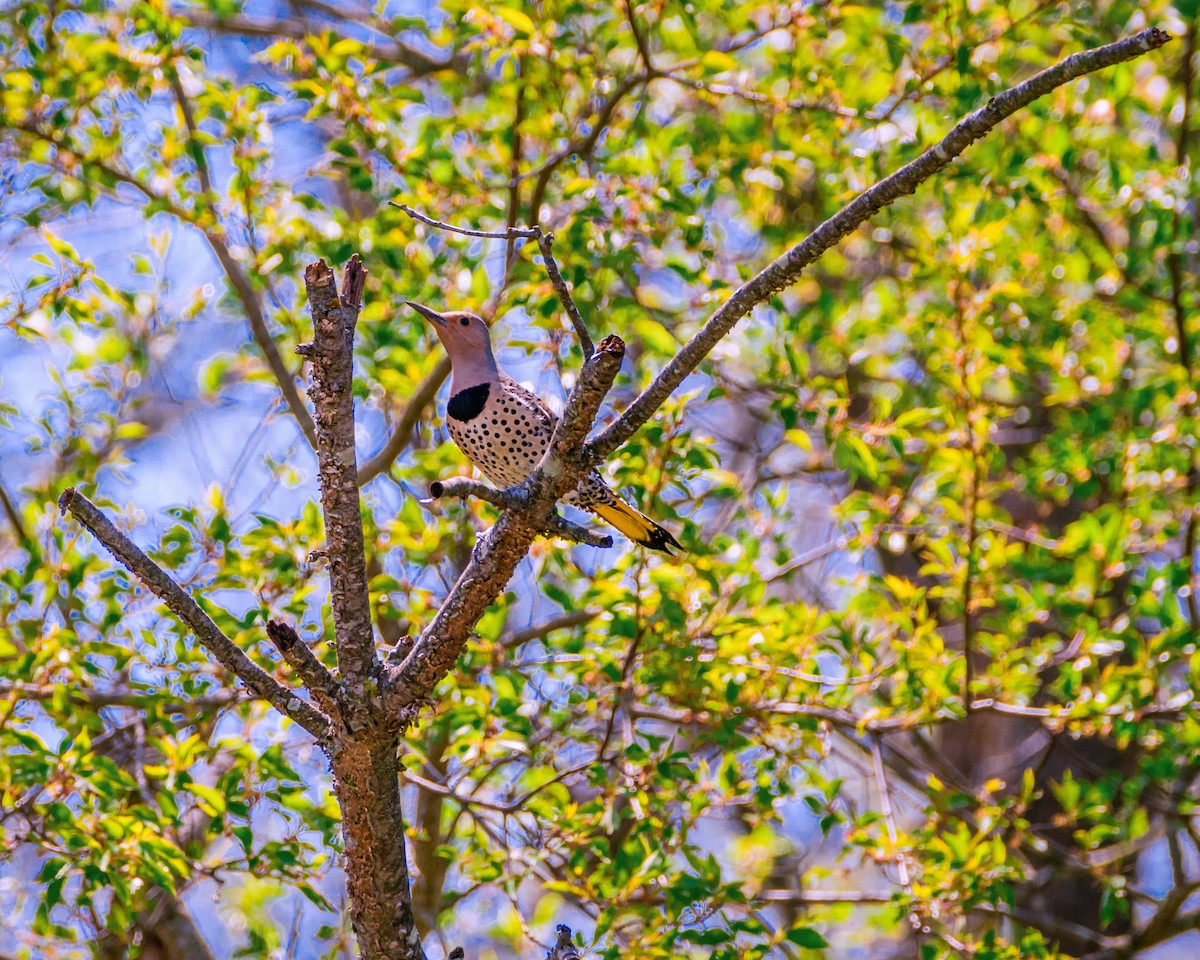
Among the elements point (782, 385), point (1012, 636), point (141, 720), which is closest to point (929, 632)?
point (1012, 636)

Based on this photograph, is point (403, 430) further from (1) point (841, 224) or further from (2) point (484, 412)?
(1) point (841, 224)

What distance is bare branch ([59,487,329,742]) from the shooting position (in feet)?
9.22

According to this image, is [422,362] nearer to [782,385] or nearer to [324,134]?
[782,385]

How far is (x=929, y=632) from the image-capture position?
500 cm

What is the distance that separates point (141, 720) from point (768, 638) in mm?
2602

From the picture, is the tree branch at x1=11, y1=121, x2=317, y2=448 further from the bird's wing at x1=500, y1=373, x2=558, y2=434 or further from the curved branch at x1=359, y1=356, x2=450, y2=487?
the bird's wing at x1=500, y1=373, x2=558, y2=434

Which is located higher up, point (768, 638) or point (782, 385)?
point (782, 385)

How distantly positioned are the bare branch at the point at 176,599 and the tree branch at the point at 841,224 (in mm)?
961

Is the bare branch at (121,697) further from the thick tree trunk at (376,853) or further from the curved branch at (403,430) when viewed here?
the thick tree trunk at (376,853)

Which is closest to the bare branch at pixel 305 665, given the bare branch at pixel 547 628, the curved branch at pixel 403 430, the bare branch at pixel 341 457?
the bare branch at pixel 341 457

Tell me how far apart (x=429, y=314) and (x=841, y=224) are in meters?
2.38

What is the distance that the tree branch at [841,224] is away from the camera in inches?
101

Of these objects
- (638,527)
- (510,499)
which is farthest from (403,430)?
(510,499)

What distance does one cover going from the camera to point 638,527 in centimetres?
459
